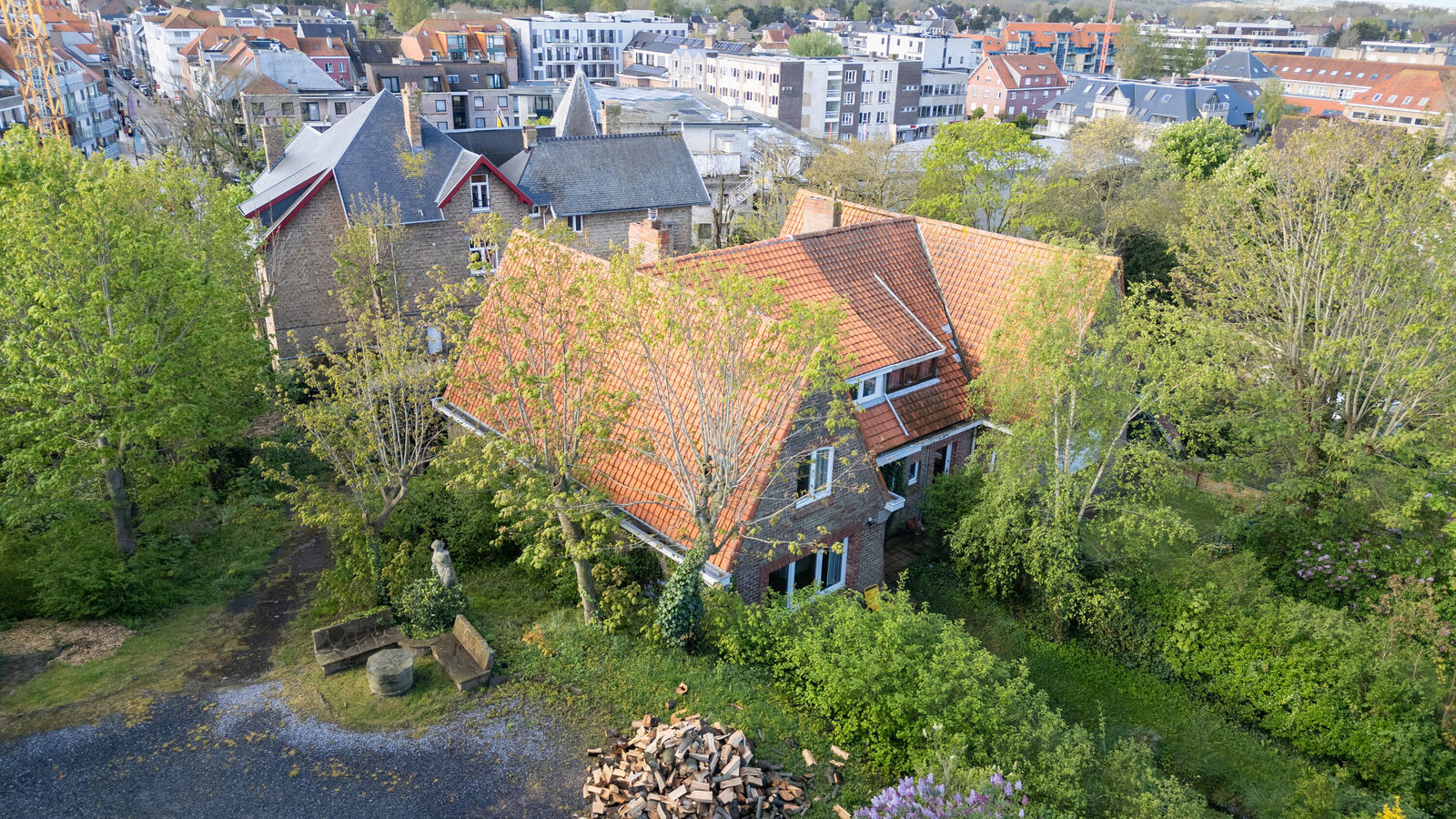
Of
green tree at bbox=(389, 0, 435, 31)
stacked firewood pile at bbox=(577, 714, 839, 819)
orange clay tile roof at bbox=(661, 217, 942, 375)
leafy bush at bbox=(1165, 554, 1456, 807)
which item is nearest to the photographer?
stacked firewood pile at bbox=(577, 714, 839, 819)

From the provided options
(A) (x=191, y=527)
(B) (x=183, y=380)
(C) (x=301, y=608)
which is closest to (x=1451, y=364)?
(C) (x=301, y=608)

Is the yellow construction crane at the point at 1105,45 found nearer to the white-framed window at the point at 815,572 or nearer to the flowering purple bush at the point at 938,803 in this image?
the white-framed window at the point at 815,572

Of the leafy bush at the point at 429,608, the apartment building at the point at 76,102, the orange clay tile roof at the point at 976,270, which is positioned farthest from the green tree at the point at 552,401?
the apartment building at the point at 76,102

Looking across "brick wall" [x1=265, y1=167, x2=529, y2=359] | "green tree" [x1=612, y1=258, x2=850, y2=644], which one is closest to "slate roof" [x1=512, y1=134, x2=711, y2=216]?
"brick wall" [x1=265, y1=167, x2=529, y2=359]

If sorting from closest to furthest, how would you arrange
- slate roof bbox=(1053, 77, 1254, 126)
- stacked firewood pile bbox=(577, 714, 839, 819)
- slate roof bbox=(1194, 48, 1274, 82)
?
stacked firewood pile bbox=(577, 714, 839, 819) < slate roof bbox=(1053, 77, 1254, 126) < slate roof bbox=(1194, 48, 1274, 82)

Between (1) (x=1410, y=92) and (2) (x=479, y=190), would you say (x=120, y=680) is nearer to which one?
(2) (x=479, y=190)

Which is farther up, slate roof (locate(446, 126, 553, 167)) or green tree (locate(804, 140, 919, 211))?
slate roof (locate(446, 126, 553, 167))

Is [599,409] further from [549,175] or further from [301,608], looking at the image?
[549,175]

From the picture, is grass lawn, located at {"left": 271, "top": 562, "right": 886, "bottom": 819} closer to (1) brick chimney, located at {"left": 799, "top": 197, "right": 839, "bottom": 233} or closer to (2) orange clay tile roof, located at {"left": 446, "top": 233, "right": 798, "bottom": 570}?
(2) orange clay tile roof, located at {"left": 446, "top": 233, "right": 798, "bottom": 570}
